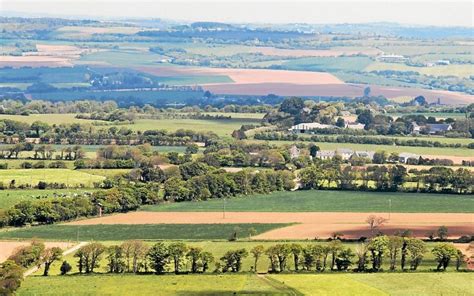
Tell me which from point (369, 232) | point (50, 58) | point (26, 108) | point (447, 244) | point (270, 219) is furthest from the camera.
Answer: point (50, 58)

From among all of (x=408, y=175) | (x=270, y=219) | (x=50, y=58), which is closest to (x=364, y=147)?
(x=408, y=175)

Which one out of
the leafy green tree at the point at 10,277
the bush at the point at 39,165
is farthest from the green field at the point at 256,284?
the bush at the point at 39,165

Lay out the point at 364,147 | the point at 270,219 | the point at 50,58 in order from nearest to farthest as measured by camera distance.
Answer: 1. the point at 270,219
2. the point at 364,147
3. the point at 50,58

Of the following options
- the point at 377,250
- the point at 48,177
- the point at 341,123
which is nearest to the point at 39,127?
the point at 48,177

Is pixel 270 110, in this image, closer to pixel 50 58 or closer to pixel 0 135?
pixel 0 135

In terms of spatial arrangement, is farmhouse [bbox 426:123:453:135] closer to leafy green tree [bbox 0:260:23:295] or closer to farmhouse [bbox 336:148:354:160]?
farmhouse [bbox 336:148:354:160]

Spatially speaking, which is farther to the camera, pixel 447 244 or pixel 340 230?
pixel 340 230

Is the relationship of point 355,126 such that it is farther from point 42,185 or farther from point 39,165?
point 42,185
